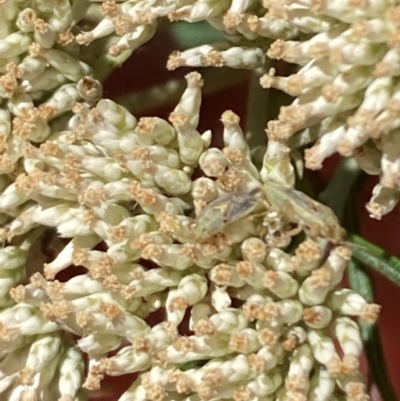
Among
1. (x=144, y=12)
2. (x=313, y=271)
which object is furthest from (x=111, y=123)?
(x=313, y=271)

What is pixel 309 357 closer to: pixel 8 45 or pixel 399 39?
pixel 399 39

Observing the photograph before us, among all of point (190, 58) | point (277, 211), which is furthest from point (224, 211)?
point (190, 58)

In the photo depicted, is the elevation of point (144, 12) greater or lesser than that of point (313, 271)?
greater

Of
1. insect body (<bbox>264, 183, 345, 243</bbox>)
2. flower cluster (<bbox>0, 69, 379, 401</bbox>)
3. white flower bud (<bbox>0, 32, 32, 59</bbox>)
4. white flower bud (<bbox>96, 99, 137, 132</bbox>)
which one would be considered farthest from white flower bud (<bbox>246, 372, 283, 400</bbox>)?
white flower bud (<bbox>0, 32, 32, 59</bbox>)

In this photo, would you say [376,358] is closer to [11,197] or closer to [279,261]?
[279,261]

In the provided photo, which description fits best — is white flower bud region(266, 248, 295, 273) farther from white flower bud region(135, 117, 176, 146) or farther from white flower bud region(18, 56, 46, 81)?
white flower bud region(18, 56, 46, 81)

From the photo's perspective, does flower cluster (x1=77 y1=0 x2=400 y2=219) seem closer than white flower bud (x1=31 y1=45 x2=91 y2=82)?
Yes

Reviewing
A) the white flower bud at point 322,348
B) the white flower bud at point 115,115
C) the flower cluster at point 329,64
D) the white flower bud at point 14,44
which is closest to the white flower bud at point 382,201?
the flower cluster at point 329,64
